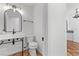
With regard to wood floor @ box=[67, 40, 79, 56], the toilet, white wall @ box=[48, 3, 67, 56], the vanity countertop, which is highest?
white wall @ box=[48, 3, 67, 56]

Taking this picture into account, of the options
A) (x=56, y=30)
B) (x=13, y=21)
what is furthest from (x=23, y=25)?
(x=56, y=30)

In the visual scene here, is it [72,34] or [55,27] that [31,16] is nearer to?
[55,27]

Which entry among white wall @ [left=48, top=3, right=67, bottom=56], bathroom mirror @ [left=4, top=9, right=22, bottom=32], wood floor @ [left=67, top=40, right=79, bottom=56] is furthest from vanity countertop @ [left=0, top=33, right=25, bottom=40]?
white wall @ [left=48, top=3, right=67, bottom=56]

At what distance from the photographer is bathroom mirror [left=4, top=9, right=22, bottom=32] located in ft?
10.5

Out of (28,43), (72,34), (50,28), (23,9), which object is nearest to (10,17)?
(23,9)

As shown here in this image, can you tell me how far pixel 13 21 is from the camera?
332 cm

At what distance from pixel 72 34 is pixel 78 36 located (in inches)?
14.8

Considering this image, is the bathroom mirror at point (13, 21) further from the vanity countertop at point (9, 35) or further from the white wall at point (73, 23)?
the white wall at point (73, 23)

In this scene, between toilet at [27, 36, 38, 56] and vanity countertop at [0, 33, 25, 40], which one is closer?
vanity countertop at [0, 33, 25, 40]

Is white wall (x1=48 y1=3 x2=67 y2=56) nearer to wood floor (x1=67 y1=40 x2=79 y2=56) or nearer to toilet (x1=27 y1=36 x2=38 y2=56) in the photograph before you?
wood floor (x1=67 y1=40 x2=79 y2=56)

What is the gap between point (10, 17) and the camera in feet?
10.8

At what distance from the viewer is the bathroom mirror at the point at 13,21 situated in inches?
126

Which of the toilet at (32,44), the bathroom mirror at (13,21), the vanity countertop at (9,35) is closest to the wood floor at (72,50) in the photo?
the toilet at (32,44)

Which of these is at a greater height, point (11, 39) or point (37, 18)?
point (37, 18)
